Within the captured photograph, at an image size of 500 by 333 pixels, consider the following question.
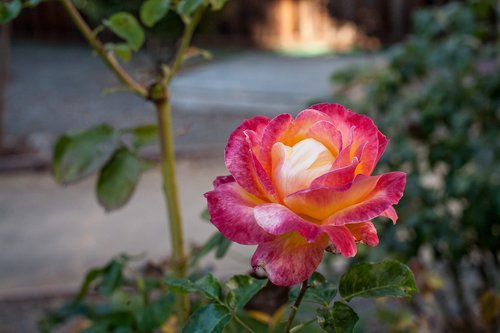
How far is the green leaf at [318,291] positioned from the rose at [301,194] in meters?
0.10

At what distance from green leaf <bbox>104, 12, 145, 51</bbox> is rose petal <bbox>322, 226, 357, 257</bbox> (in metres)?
0.53

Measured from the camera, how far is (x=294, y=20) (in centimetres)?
1065

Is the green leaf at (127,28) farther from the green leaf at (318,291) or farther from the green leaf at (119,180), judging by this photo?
the green leaf at (318,291)

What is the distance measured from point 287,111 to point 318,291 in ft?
17.8

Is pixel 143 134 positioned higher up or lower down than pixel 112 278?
higher up

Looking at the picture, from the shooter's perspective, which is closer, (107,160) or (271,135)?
(271,135)

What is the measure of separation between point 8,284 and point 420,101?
242 centimetres

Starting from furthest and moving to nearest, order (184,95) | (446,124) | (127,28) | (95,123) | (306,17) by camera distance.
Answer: (306,17), (184,95), (95,123), (446,124), (127,28)

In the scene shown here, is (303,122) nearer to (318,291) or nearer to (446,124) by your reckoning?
(318,291)

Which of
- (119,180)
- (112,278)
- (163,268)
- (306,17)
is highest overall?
(306,17)

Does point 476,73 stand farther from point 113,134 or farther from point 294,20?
point 294,20

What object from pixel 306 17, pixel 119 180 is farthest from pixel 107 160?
pixel 306 17

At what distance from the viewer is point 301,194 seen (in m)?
0.46

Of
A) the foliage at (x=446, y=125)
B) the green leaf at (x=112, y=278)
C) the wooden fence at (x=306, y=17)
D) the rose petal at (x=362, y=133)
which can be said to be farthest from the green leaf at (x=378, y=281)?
the wooden fence at (x=306, y=17)
